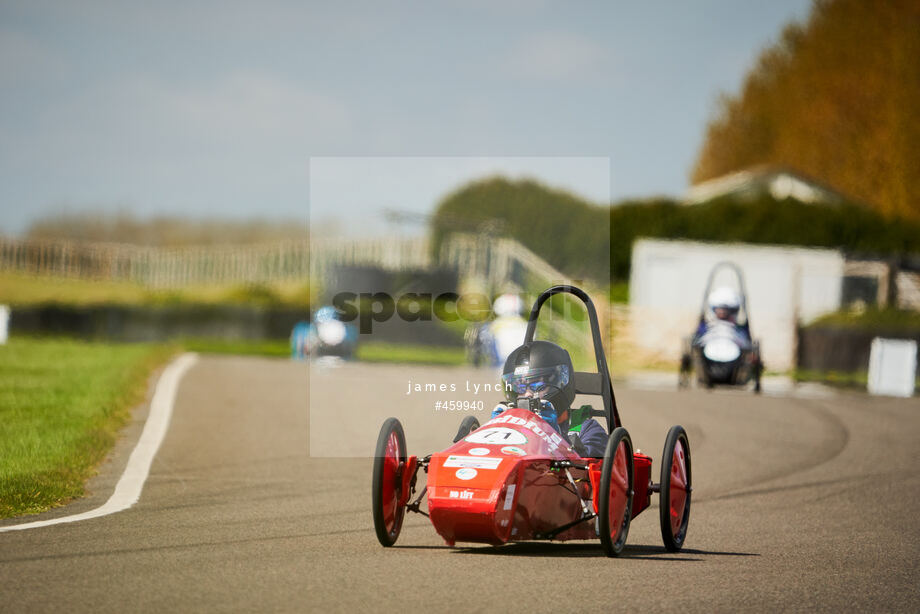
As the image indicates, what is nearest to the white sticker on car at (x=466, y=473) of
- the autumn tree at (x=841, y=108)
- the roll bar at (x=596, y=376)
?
the roll bar at (x=596, y=376)

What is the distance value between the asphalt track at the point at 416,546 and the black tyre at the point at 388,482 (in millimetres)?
150

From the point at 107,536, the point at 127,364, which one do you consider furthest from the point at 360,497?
the point at 127,364

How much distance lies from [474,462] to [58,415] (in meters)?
8.69

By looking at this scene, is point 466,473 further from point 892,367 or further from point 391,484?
point 892,367

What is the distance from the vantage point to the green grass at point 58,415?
32.1ft

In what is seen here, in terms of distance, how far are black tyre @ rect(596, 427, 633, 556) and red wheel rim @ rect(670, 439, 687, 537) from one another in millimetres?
426

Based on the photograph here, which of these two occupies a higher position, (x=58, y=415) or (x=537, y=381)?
(x=537, y=381)

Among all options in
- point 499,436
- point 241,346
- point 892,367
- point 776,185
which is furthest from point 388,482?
point 776,185

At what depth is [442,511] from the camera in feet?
23.8

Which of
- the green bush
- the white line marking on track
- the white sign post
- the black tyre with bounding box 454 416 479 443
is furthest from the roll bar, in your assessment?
the green bush

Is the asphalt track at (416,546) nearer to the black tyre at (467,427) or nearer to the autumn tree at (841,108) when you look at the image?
the black tyre at (467,427)

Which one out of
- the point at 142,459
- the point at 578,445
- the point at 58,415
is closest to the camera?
the point at 578,445

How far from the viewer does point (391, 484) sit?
7727mm

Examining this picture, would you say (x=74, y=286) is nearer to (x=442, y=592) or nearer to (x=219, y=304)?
(x=219, y=304)
